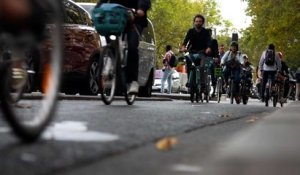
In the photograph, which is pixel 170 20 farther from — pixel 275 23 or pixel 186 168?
pixel 186 168

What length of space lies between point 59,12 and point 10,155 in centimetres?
115

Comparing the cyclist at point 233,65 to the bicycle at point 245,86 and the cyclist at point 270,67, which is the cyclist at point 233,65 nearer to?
the bicycle at point 245,86

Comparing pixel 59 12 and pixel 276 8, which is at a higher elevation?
pixel 276 8

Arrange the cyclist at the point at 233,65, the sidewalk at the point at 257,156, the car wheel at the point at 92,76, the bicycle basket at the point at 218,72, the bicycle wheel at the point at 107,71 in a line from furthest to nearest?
the bicycle basket at the point at 218,72, the cyclist at the point at 233,65, the car wheel at the point at 92,76, the bicycle wheel at the point at 107,71, the sidewalk at the point at 257,156

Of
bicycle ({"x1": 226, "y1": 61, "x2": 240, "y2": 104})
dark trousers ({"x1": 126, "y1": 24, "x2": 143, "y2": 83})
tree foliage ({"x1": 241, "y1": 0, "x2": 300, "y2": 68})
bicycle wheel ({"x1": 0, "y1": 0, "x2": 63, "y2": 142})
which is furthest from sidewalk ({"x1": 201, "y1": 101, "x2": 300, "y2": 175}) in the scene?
tree foliage ({"x1": 241, "y1": 0, "x2": 300, "y2": 68})

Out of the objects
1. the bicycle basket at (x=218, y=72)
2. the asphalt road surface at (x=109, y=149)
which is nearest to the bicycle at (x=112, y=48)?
the asphalt road surface at (x=109, y=149)

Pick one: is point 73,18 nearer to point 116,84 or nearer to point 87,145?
point 116,84

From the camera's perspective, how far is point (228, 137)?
5.26m

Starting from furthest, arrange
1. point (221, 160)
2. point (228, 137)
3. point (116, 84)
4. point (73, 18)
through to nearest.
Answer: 1. point (73, 18)
2. point (116, 84)
3. point (228, 137)
4. point (221, 160)

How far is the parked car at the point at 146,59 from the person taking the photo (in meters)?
14.2

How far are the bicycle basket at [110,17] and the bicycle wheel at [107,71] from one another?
32cm

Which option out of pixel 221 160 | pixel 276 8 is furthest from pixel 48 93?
pixel 276 8

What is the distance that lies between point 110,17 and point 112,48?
0.52 meters

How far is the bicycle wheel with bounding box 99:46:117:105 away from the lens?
9273 millimetres
